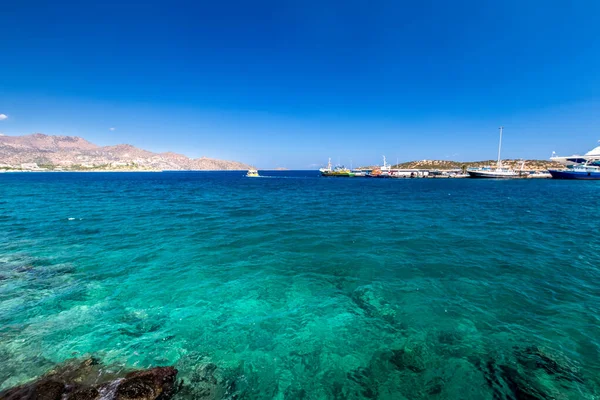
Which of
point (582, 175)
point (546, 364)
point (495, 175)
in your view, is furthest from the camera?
point (495, 175)

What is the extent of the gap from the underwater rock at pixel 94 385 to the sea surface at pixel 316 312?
433mm

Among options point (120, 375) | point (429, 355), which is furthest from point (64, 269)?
point (429, 355)

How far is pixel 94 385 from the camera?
6.08 metres

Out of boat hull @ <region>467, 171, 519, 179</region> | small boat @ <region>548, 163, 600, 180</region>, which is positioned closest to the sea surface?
boat hull @ <region>467, 171, 519, 179</region>

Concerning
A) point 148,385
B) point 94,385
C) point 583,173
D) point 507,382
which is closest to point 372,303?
point 507,382

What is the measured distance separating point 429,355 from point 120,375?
8595mm

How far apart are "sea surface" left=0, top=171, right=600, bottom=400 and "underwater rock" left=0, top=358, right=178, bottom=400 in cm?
43

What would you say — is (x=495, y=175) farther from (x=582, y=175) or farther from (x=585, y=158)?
(x=585, y=158)

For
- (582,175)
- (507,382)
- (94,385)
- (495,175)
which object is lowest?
(507,382)

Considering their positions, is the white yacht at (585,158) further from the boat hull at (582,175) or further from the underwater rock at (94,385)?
the underwater rock at (94,385)

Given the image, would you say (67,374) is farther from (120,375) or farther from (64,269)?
(64,269)

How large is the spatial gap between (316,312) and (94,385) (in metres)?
6.76

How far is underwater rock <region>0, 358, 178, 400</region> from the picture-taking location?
5598mm

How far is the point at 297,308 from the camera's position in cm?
1016
